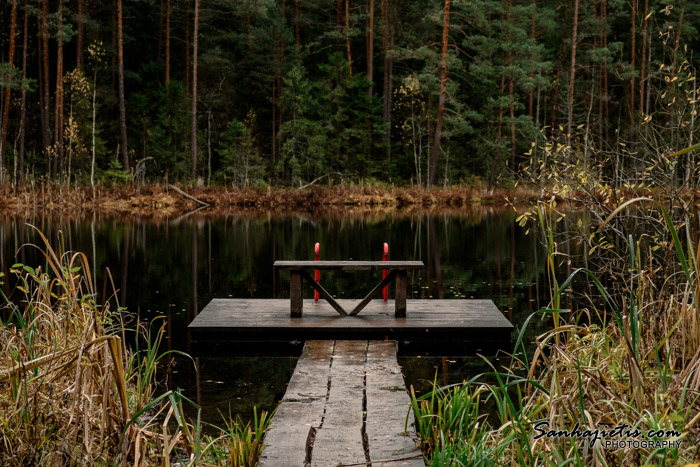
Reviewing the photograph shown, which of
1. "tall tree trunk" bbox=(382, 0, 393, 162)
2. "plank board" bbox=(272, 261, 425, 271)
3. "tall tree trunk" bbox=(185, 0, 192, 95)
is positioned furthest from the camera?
"tall tree trunk" bbox=(185, 0, 192, 95)

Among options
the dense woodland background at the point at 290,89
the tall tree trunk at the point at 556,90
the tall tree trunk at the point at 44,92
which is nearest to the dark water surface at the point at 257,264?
the tall tree trunk at the point at 44,92

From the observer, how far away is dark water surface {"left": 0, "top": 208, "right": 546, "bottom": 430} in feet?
24.5

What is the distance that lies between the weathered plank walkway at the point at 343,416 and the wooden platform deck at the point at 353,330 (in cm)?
113

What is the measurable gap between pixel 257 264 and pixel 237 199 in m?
17.8

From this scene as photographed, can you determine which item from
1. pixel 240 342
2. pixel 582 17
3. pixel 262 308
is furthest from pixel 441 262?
pixel 582 17

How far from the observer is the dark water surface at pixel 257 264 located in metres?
7.45

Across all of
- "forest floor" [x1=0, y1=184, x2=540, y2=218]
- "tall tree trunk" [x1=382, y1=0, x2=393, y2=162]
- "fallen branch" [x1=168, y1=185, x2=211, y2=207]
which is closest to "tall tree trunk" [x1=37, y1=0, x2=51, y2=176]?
"forest floor" [x1=0, y1=184, x2=540, y2=218]

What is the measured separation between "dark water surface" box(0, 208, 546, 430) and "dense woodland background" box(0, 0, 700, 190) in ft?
32.8

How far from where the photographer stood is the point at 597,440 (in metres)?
2.97

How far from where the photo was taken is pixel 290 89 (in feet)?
119

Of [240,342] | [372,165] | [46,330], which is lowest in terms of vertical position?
[240,342]

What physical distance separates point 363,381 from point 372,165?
3231 centimetres

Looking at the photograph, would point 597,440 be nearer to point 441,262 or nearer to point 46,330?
point 46,330

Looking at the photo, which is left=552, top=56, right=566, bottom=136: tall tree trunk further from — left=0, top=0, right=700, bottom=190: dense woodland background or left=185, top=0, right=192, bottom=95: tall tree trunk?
left=185, top=0, right=192, bottom=95: tall tree trunk
